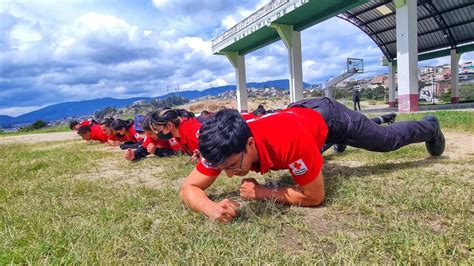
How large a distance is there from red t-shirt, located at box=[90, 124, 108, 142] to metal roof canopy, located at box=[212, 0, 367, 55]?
10605 millimetres

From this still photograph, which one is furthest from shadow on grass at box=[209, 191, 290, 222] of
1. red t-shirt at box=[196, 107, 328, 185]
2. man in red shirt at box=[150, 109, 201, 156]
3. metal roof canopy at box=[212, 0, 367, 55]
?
metal roof canopy at box=[212, 0, 367, 55]

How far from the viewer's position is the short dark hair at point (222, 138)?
1.73m

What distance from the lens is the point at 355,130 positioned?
2.70 metres

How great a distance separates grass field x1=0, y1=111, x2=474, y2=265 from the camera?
1.47 metres

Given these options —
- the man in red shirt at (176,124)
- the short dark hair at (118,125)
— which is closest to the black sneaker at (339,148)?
the man in red shirt at (176,124)

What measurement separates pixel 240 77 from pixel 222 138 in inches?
985

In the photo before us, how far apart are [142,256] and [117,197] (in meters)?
1.29

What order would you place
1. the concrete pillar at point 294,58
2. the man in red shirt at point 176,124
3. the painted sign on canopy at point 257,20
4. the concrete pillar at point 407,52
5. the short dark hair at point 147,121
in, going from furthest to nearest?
1. the concrete pillar at point 294,58
2. the painted sign on canopy at point 257,20
3. the concrete pillar at point 407,52
4. the short dark hair at point 147,121
5. the man in red shirt at point 176,124

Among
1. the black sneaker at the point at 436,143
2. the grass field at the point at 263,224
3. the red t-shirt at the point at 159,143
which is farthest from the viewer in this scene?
the red t-shirt at the point at 159,143

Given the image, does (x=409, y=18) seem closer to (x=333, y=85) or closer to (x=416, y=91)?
(x=416, y=91)

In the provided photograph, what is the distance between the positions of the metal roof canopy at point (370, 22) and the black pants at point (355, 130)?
1355cm

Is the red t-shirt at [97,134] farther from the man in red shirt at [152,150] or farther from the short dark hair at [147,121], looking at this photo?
the short dark hair at [147,121]

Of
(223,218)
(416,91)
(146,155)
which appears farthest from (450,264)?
(416,91)

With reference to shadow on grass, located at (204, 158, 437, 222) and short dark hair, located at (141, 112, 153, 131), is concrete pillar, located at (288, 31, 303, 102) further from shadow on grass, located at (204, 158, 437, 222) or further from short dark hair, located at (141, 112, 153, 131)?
shadow on grass, located at (204, 158, 437, 222)
